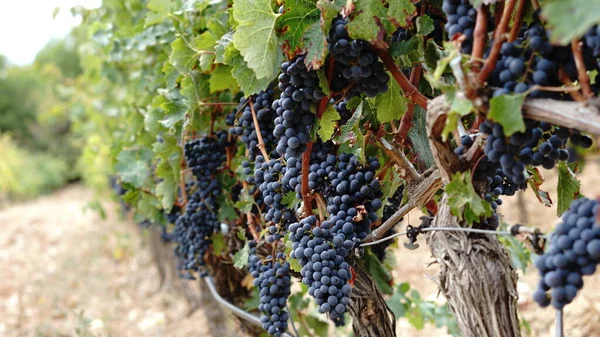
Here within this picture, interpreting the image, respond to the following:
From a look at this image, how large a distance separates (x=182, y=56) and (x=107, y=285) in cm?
537

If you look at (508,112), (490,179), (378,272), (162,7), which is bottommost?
(378,272)

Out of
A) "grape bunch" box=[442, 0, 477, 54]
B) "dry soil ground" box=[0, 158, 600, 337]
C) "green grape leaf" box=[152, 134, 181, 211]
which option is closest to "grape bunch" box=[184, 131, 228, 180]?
"green grape leaf" box=[152, 134, 181, 211]

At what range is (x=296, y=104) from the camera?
1293 mm

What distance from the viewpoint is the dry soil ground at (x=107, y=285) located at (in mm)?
3789

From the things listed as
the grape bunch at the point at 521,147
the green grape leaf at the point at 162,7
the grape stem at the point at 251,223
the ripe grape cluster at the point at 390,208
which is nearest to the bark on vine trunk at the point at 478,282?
the grape bunch at the point at 521,147

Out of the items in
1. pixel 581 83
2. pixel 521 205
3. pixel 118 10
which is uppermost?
pixel 118 10

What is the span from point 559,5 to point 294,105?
0.67 meters

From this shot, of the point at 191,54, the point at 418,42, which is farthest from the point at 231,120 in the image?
the point at 418,42

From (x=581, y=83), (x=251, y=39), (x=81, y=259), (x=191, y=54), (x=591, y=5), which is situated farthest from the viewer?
(x=81, y=259)

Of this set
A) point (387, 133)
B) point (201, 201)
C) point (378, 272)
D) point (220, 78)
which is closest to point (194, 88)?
point (220, 78)

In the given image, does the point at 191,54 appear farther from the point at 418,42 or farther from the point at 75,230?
the point at 75,230

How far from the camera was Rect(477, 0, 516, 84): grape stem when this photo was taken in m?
0.96

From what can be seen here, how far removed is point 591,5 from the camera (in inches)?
28.3

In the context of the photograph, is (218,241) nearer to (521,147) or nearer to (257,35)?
(257,35)
